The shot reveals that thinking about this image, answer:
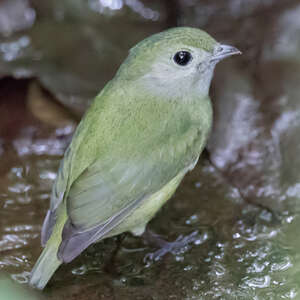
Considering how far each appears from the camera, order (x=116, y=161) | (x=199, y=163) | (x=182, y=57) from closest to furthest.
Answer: (x=116, y=161)
(x=182, y=57)
(x=199, y=163)

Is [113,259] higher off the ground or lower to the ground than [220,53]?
lower

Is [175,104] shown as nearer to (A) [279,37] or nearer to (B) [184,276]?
(B) [184,276]

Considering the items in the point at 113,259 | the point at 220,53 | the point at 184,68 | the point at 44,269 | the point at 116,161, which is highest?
the point at 220,53

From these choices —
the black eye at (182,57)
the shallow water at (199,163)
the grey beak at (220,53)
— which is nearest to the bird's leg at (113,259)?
the shallow water at (199,163)

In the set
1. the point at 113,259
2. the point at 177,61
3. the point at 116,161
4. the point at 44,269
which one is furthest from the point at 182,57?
the point at 44,269

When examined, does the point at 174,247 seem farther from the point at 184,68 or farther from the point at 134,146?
the point at 184,68

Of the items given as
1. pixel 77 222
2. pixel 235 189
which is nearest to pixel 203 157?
pixel 235 189

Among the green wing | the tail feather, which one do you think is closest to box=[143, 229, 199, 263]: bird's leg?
the green wing

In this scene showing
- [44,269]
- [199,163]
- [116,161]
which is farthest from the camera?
[199,163]
